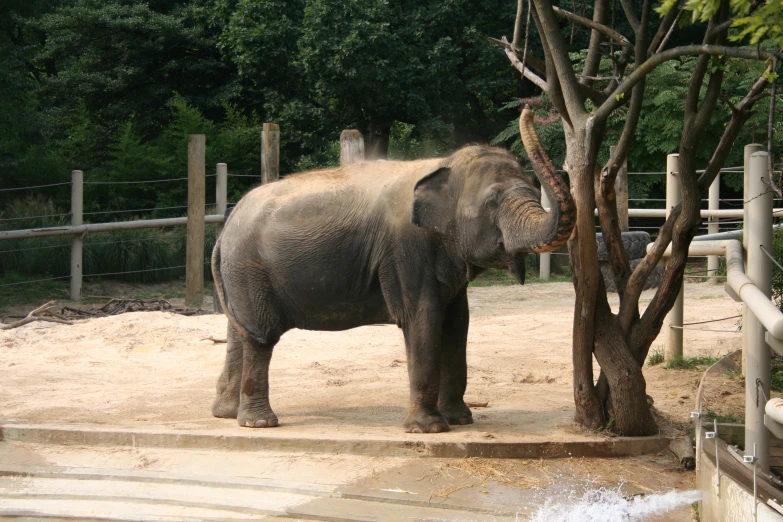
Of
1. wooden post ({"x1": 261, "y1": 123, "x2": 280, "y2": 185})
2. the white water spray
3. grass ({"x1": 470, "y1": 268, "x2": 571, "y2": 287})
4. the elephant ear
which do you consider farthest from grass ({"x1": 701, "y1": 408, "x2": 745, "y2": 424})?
grass ({"x1": 470, "y1": 268, "x2": 571, "y2": 287})

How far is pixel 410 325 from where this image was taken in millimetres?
6426

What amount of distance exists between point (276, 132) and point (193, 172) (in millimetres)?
1760

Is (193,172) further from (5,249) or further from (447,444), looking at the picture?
(447,444)

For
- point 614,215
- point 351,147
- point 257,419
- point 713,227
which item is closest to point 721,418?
point 614,215

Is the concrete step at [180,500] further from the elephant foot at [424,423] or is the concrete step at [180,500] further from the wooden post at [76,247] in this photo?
the wooden post at [76,247]

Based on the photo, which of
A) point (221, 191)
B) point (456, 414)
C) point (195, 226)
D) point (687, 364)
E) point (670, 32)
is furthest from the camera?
point (221, 191)

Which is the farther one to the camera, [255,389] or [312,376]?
[312,376]

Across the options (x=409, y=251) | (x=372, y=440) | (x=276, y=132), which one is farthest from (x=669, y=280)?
(x=276, y=132)

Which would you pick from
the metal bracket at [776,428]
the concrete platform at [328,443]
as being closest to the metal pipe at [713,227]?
the concrete platform at [328,443]

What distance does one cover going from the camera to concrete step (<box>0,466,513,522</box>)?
511 centimetres

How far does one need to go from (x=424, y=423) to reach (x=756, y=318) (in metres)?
2.52

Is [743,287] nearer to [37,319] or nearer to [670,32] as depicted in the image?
[670,32]

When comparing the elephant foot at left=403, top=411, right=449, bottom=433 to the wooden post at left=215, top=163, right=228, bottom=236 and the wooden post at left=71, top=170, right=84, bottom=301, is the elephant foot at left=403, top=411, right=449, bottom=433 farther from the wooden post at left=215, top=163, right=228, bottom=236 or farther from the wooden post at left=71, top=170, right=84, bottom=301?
the wooden post at left=71, top=170, right=84, bottom=301

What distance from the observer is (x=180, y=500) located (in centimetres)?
539
